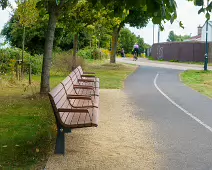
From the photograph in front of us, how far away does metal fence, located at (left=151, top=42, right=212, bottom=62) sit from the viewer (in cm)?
4584

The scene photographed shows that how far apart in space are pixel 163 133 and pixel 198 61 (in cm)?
3923

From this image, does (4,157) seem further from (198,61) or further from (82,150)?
(198,61)

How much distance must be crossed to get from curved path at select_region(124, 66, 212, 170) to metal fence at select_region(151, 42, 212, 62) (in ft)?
101

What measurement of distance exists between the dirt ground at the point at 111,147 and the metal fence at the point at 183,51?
121 feet

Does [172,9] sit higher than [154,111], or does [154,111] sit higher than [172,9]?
[172,9]

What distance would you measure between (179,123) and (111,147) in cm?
275

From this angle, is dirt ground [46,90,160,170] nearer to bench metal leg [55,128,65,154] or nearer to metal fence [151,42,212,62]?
bench metal leg [55,128,65,154]

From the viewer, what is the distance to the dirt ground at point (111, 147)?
18.9ft

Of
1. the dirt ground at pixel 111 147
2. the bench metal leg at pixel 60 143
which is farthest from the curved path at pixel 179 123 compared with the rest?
the bench metal leg at pixel 60 143

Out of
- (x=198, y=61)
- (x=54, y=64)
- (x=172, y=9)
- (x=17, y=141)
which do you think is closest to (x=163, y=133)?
(x=17, y=141)

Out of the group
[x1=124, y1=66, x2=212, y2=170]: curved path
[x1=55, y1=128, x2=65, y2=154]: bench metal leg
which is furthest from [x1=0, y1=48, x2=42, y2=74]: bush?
[x1=55, y1=128, x2=65, y2=154]: bench metal leg

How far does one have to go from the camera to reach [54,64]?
22.1 meters

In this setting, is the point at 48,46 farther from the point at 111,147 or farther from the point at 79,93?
the point at 111,147

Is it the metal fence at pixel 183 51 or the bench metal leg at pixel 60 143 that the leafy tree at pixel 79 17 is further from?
the metal fence at pixel 183 51
